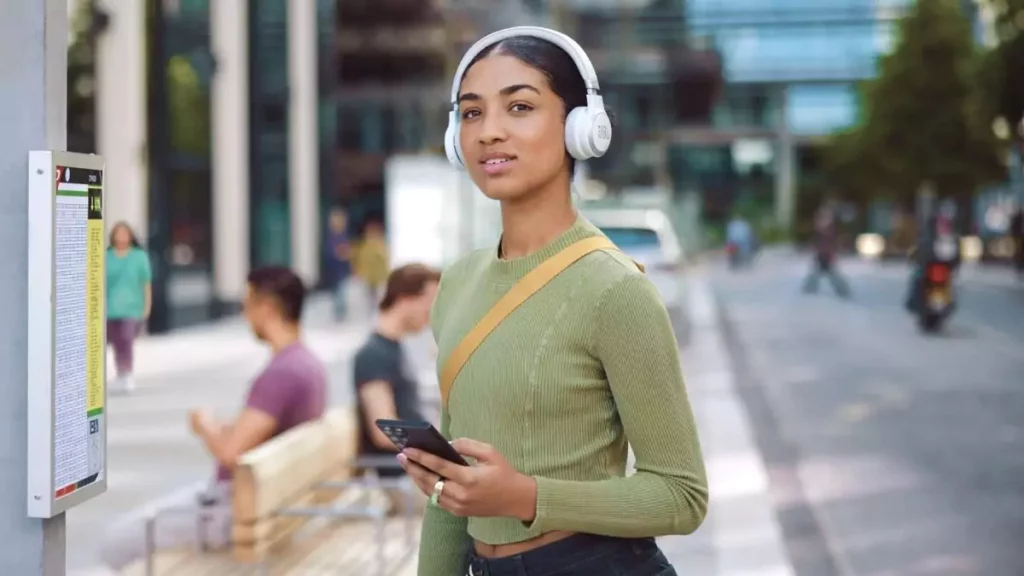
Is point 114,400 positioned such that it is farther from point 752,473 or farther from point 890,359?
point 890,359

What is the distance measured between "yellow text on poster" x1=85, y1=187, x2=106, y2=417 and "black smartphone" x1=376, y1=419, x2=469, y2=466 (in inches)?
40.6

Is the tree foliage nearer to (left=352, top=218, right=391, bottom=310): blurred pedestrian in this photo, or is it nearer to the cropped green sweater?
(left=352, top=218, right=391, bottom=310): blurred pedestrian

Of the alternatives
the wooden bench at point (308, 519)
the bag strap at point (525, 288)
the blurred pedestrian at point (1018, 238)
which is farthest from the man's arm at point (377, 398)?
the blurred pedestrian at point (1018, 238)

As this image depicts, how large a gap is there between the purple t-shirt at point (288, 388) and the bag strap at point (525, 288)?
354cm

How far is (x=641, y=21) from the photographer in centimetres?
5931

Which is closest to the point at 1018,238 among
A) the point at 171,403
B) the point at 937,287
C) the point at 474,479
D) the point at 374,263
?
the point at 937,287

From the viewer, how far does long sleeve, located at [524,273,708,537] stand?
2074mm

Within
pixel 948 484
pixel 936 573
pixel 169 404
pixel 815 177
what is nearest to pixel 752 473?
pixel 948 484

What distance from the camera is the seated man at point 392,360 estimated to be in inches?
251

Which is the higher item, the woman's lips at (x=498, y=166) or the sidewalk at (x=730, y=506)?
the woman's lips at (x=498, y=166)

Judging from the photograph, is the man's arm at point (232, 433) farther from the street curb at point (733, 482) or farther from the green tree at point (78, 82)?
the street curb at point (733, 482)

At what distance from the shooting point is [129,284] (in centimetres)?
381

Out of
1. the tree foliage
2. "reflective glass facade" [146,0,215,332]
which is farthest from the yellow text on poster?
the tree foliage

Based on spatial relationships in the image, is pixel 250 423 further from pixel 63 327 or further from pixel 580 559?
pixel 580 559
